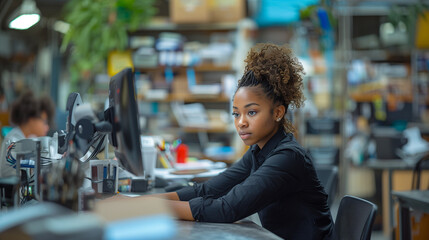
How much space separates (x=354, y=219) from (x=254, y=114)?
1.65ft

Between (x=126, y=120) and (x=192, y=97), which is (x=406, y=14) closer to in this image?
(x=192, y=97)

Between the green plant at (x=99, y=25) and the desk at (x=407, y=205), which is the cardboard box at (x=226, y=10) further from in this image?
the desk at (x=407, y=205)

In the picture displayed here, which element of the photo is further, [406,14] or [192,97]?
[192,97]

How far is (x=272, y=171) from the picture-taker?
1.53 metres

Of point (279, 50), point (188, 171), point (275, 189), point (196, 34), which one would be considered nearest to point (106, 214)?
point (275, 189)

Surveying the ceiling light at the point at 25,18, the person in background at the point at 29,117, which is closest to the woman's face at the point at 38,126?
the person in background at the point at 29,117

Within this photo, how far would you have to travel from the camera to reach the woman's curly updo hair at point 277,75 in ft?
5.48

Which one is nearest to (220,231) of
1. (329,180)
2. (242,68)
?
(329,180)

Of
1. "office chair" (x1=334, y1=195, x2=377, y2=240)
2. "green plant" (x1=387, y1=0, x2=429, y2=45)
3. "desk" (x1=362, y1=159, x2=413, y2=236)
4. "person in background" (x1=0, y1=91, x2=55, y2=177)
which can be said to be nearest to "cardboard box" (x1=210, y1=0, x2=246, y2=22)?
"green plant" (x1=387, y1=0, x2=429, y2=45)

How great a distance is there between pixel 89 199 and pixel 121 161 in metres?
0.51

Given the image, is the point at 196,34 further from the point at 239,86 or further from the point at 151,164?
the point at 239,86

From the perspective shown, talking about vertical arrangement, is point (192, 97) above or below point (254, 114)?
above

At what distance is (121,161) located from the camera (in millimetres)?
1732

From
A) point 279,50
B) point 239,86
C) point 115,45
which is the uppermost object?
point 115,45
